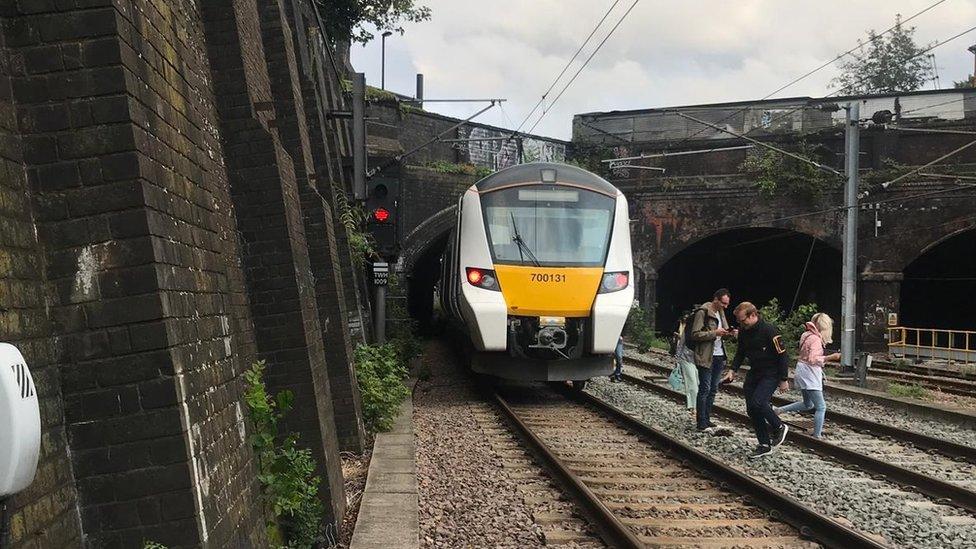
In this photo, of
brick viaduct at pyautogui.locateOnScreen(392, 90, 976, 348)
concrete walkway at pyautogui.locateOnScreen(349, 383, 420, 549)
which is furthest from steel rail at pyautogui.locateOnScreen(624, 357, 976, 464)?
A: brick viaduct at pyautogui.locateOnScreen(392, 90, 976, 348)

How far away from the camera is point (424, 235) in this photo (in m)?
26.4

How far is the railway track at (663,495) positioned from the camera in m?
5.47

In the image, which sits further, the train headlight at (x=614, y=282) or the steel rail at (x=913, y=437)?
the train headlight at (x=614, y=282)

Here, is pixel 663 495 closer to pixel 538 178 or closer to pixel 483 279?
pixel 483 279

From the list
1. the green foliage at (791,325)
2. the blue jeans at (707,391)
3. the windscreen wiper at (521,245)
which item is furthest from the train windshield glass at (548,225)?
the green foliage at (791,325)

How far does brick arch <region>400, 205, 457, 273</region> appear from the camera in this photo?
26.1 m

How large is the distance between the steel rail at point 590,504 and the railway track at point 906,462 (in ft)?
10.2

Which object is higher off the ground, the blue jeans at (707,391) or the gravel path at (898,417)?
the blue jeans at (707,391)

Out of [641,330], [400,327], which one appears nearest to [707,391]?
[400,327]

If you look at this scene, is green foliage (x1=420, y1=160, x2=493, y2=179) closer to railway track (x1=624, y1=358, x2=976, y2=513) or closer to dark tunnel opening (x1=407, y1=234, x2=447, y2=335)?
dark tunnel opening (x1=407, y1=234, x2=447, y2=335)

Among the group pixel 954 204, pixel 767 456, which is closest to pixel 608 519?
pixel 767 456

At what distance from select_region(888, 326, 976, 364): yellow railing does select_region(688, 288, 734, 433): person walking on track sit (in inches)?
583

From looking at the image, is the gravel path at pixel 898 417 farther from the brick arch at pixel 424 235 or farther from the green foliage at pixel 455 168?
the green foliage at pixel 455 168

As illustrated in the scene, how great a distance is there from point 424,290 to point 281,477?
1204 inches
